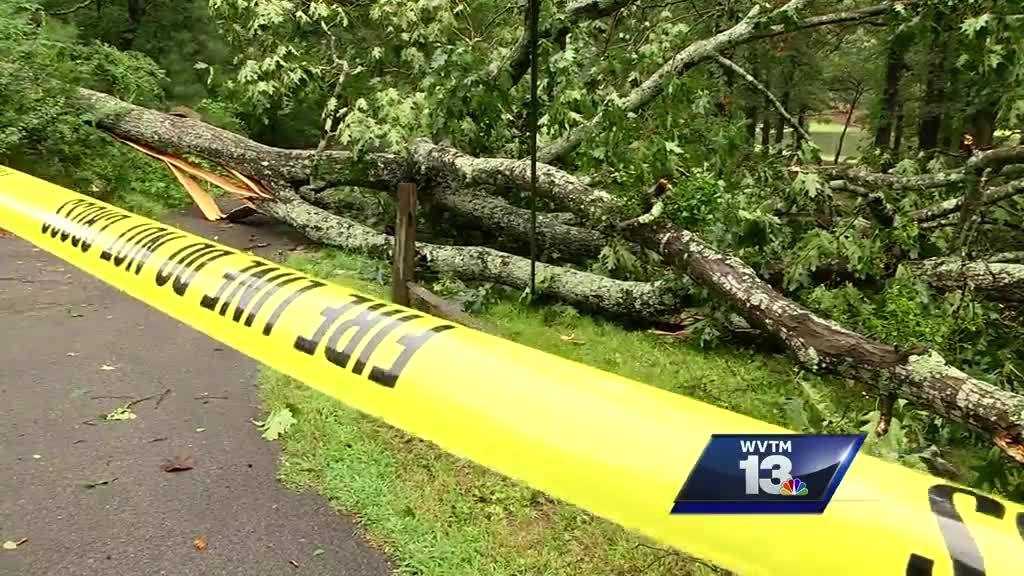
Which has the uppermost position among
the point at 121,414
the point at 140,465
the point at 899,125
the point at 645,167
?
the point at 899,125

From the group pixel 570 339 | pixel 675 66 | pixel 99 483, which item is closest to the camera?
pixel 99 483

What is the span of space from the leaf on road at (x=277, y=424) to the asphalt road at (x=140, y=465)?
0.06m

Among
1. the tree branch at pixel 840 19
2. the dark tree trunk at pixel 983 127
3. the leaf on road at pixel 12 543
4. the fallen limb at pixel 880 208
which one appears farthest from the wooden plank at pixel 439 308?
the dark tree trunk at pixel 983 127

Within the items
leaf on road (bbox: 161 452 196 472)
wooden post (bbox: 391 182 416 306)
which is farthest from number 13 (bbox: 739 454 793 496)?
wooden post (bbox: 391 182 416 306)

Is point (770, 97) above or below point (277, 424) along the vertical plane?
above

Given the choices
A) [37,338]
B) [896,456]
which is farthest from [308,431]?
[896,456]

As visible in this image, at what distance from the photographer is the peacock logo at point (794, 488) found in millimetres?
1356

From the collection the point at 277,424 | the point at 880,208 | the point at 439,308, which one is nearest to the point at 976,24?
the point at 880,208

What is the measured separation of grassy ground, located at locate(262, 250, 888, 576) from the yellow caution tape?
3.29 ft

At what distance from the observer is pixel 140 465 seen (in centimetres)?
311

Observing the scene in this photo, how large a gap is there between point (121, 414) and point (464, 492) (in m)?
1.92

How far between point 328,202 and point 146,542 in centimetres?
508

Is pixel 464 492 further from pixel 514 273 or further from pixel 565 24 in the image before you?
pixel 565 24

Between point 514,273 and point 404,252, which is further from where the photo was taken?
point 514,273
